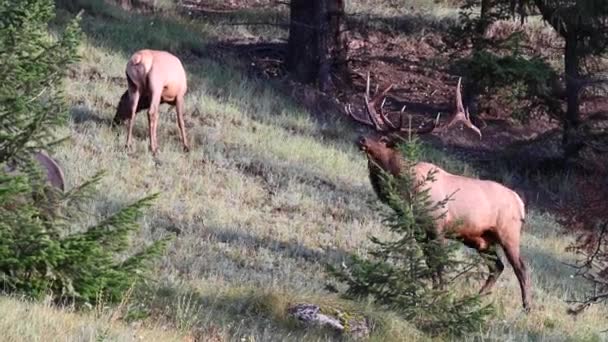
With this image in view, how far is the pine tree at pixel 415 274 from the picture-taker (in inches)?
432

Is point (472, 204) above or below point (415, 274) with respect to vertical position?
above

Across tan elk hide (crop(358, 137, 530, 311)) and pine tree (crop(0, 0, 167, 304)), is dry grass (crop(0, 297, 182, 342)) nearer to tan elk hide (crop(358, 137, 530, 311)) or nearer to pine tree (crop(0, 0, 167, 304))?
pine tree (crop(0, 0, 167, 304))

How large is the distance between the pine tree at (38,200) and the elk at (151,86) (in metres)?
8.41

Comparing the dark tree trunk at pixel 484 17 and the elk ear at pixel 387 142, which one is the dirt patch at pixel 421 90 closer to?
Answer: the dark tree trunk at pixel 484 17

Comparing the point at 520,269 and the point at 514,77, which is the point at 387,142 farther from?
the point at 514,77

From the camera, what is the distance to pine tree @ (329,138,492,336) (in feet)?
36.0

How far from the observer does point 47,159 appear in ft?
38.7

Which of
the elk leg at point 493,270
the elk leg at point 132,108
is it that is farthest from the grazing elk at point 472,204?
the elk leg at point 132,108

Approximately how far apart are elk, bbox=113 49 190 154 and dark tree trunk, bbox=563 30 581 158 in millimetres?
8463

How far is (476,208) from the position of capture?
44.0 ft

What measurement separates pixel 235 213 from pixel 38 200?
659cm

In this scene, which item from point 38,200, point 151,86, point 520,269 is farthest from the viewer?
point 151,86

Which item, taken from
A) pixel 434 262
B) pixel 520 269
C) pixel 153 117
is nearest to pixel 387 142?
pixel 520 269

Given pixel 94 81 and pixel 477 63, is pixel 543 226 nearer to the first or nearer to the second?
pixel 477 63
